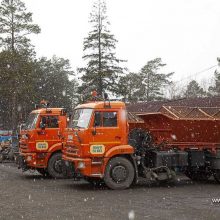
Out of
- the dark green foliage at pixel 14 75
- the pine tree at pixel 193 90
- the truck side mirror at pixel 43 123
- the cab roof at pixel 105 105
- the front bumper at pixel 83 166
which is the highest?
the pine tree at pixel 193 90

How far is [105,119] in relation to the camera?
14375mm

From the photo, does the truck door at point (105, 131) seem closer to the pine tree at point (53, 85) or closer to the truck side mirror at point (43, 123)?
the truck side mirror at point (43, 123)

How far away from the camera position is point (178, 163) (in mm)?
14992

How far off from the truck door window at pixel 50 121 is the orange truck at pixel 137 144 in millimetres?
3085

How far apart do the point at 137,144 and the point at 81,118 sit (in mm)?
2107

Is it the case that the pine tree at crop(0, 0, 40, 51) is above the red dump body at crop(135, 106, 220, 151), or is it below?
above

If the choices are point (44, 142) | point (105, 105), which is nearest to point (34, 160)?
point (44, 142)

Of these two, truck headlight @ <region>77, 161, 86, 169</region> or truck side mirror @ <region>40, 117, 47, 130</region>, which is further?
truck side mirror @ <region>40, 117, 47, 130</region>

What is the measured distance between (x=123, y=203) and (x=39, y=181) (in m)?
6.37

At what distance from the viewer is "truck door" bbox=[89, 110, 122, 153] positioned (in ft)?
46.3

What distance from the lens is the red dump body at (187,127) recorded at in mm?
14977

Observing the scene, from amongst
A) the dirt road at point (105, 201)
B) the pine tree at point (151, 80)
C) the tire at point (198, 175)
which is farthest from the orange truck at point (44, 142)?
the pine tree at point (151, 80)

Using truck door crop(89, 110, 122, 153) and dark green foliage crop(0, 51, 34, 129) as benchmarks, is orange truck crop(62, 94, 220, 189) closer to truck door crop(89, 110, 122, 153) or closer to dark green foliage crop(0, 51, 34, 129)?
truck door crop(89, 110, 122, 153)

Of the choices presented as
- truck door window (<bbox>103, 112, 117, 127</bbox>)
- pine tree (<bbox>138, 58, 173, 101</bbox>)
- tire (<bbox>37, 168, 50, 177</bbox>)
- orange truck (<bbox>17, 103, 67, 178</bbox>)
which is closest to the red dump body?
truck door window (<bbox>103, 112, 117, 127</bbox>)
